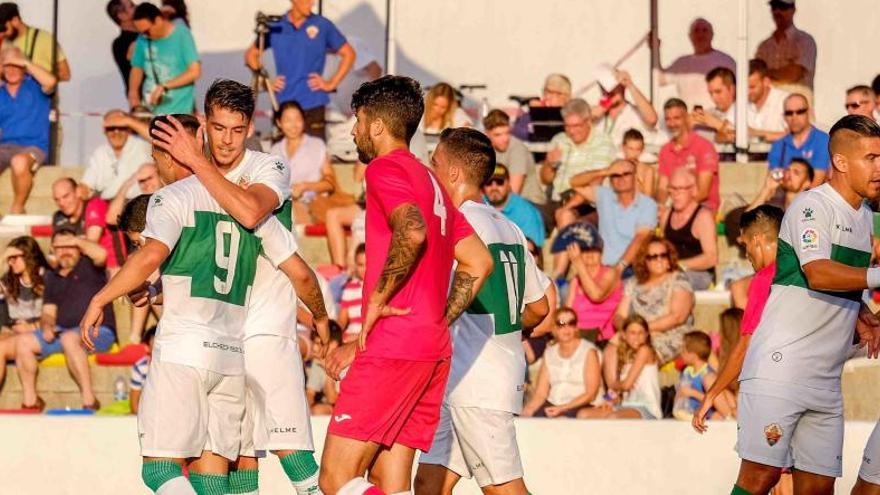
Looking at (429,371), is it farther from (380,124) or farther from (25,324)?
(25,324)

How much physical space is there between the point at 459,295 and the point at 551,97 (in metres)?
9.34

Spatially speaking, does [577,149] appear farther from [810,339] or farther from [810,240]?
[810,240]

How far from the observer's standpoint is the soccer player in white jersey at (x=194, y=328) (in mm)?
7773

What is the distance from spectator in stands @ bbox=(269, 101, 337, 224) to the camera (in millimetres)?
15398

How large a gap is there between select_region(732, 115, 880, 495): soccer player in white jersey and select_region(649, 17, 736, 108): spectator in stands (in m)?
8.35

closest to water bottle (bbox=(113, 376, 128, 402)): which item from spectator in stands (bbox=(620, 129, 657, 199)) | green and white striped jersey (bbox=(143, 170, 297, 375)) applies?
spectator in stands (bbox=(620, 129, 657, 199))

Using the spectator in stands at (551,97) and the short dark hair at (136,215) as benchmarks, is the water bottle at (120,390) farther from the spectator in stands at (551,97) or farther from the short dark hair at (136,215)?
the short dark hair at (136,215)

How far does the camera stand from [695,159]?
49.1ft

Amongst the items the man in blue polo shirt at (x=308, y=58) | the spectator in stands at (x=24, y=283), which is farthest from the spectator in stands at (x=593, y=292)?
the spectator in stands at (x=24, y=283)

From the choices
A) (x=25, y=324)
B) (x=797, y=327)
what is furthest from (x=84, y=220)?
(x=797, y=327)

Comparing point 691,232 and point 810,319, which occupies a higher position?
point 691,232

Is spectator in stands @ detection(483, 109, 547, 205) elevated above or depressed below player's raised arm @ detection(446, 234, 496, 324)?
above

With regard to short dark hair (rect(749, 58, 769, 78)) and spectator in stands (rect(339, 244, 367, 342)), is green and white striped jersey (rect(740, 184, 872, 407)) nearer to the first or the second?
spectator in stands (rect(339, 244, 367, 342))

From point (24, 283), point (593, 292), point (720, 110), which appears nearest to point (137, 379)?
point (24, 283)
